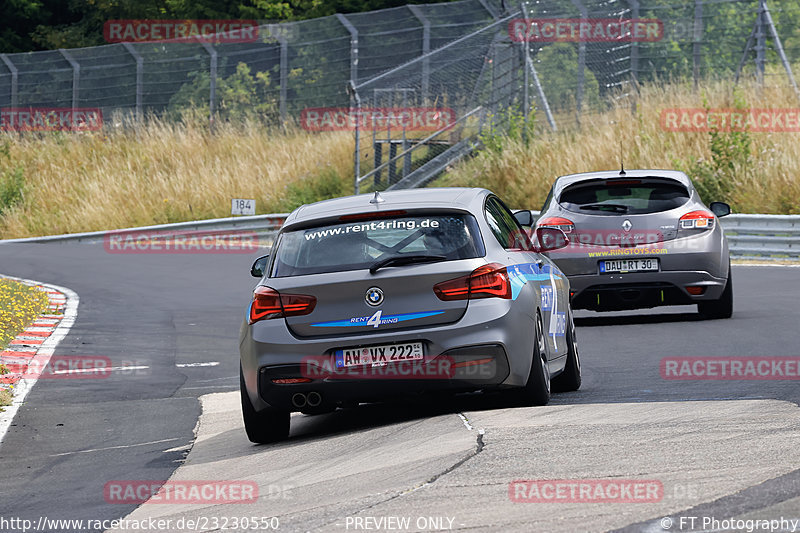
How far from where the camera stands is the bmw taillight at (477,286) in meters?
8.36

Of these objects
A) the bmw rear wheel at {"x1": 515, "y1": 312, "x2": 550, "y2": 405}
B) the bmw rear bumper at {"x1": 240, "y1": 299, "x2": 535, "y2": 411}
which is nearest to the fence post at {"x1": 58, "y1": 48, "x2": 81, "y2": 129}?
the bmw rear bumper at {"x1": 240, "y1": 299, "x2": 535, "y2": 411}

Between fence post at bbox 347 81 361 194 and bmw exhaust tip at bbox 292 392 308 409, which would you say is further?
fence post at bbox 347 81 361 194

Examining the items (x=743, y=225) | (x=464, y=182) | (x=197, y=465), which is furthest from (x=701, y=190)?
(x=197, y=465)

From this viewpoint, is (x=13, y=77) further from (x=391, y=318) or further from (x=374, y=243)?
(x=391, y=318)

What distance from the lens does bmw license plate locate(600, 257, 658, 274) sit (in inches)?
565

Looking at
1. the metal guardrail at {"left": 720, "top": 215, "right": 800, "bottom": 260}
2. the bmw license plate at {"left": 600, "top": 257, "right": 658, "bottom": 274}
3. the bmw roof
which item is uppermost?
the bmw roof

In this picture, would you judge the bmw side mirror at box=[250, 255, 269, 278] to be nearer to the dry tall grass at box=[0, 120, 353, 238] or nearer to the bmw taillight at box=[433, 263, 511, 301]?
the bmw taillight at box=[433, 263, 511, 301]

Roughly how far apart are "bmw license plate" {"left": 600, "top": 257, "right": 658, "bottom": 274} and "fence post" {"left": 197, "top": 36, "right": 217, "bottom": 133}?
83.5ft

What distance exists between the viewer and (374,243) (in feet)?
28.1

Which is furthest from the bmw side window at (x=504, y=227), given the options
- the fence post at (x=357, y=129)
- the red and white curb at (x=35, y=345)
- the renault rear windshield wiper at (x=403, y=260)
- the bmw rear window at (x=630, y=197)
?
the fence post at (x=357, y=129)

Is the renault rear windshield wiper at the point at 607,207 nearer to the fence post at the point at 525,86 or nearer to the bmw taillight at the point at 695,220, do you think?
the bmw taillight at the point at 695,220

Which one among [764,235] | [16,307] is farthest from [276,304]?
[764,235]

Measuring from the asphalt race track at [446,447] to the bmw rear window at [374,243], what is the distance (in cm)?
98

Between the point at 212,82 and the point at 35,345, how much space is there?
79.9 feet
